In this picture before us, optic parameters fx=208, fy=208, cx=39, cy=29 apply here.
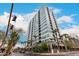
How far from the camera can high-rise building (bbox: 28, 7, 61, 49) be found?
193 centimetres

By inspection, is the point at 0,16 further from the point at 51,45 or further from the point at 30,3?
the point at 51,45

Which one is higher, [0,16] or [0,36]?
[0,16]

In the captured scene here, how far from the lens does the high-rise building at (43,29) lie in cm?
193

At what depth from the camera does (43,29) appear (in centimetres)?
194

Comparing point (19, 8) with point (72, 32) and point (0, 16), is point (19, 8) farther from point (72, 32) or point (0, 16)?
point (72, 32)

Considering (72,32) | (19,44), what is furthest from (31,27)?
(72,32)

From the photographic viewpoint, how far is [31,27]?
6.33 ft

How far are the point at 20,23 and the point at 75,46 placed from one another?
554 millimetres

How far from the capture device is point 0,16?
1941mm

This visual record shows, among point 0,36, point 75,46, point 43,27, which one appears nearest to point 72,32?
point 75,46

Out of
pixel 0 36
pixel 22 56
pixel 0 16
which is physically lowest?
pixel 22 56

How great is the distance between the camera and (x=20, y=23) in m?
1.94

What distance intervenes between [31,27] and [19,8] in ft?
0.70

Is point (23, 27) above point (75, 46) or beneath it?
above
